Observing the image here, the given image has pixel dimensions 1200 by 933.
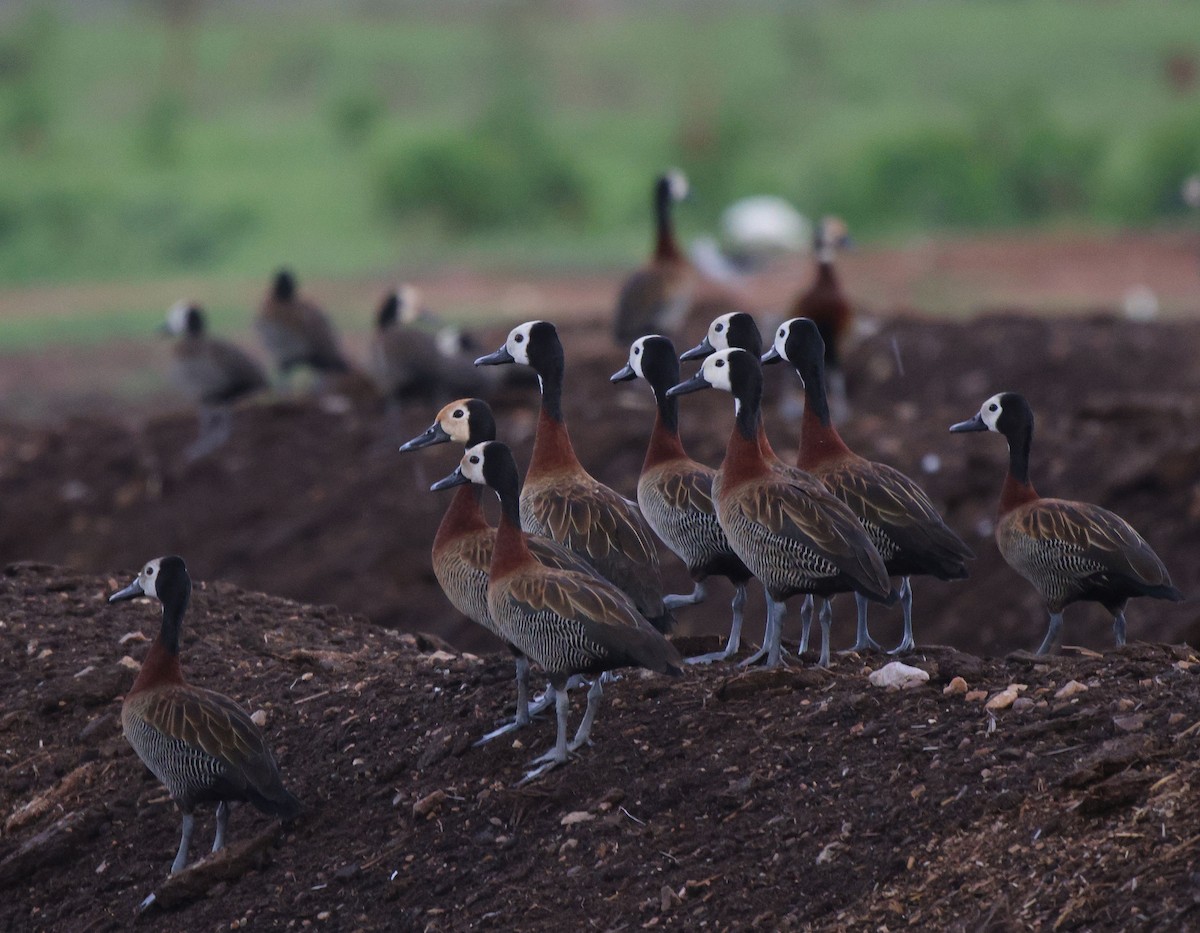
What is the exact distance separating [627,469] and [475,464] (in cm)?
619

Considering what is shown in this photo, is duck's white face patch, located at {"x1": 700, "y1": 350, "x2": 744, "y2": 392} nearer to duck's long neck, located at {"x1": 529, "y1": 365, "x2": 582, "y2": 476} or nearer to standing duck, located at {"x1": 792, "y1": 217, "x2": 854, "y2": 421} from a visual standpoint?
duck's long neck, located at {"x1": 529, "y1": 365, "x2": 582, "y2": 476}

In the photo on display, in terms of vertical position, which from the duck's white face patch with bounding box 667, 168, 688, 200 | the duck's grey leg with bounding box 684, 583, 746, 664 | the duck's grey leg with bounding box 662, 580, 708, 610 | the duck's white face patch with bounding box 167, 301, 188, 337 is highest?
the duck's white face patch with bounding box 667, 168, 688, 200

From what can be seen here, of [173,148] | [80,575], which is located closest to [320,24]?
[173,148]

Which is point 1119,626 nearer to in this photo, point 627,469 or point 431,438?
point 431,438

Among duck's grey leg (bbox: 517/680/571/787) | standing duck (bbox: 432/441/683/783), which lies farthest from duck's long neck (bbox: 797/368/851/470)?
duck's grey leg (bbox: 517/680/571/787)

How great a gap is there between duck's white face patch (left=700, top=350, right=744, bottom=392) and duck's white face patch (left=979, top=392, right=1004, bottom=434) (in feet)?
3.71

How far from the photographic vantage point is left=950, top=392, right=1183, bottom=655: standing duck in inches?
252

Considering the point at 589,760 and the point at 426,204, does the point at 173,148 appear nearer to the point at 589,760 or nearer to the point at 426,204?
the point at 426,204

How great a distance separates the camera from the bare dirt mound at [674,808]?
5008mm

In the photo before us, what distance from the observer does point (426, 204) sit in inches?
1185

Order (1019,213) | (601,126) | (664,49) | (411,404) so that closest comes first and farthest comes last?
(411,404) < (1019,213) < (601,126) < (664,49)

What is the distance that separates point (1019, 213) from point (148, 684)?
25851 mm

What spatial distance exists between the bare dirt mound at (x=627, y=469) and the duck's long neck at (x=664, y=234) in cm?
98

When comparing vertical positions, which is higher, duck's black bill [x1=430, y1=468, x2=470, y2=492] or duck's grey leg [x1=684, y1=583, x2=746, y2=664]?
duck's black bill [x1=430, y1=468, x2=470, y2=492]
